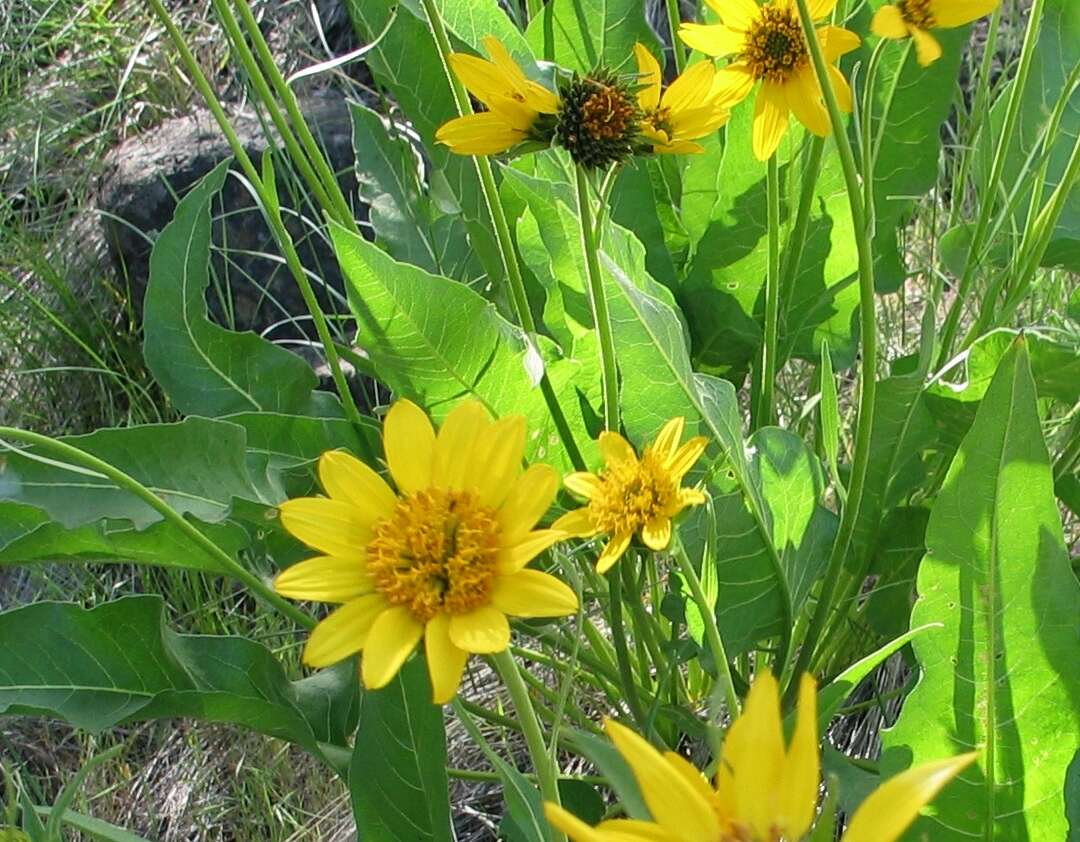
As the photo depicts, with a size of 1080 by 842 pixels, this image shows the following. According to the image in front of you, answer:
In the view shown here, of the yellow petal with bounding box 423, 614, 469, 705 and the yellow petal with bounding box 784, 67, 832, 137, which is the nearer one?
the yellow petal with bounding box 423, 614, 469, 705

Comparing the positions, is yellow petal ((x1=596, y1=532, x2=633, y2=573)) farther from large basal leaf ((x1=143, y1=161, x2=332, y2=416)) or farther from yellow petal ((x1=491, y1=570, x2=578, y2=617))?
large basal leaf ((x1=143, y1=161, x2=332, y2=416))

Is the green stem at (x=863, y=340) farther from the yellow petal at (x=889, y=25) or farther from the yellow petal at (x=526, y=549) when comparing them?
the yellow petal at (x=526, y=549)

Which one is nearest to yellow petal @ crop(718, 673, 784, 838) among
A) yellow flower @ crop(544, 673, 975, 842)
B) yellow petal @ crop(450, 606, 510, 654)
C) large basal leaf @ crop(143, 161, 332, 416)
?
yellow flower @ crop(544, 673, 975, 842)

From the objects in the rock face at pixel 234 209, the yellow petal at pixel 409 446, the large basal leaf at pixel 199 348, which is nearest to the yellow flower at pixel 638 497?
the yellow petal at pixel 409 446

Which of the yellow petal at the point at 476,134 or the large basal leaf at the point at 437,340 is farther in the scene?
the large basal leaf at the point at 437,340

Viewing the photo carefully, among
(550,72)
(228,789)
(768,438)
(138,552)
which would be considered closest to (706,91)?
(550,72)

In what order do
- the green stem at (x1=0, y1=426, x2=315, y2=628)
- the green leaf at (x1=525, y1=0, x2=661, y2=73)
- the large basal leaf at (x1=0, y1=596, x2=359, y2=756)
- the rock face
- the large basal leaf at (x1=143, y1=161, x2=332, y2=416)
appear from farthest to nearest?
the rock face → the green leaf at (x1=525, y1=0, x2=661, y2=73) → the large basal leaf at (x1=143, y1=161, x2=332, y2=416) → the large basal leaf at (x1=0, y1=596, x2=359, y2=756) → the green stem at (x1=0, y1=426, x2=315, y2=628)

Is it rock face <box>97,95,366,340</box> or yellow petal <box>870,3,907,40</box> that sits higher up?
yellow petal <box>870,3,907,40</box>
